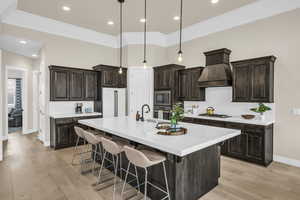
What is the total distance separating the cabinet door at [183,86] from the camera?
204 inches

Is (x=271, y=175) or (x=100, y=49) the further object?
(x=100, y=49)

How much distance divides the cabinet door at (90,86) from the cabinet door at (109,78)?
336 mm

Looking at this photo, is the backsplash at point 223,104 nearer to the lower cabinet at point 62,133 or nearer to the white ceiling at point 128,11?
the white ceiling at point 128,11

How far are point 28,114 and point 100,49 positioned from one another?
12.9ft

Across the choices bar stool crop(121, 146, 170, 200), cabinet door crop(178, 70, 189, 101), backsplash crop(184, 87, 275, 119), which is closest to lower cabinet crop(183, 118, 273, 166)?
backsplash crop(184, 87, 275, 119)

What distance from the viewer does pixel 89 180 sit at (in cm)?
291

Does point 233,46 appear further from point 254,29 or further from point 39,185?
point 39,185

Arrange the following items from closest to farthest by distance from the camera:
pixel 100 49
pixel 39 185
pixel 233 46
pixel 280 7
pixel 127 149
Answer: pixel 127 149 → pixel 39 185 → pixel 280 7 → pixel 233 46 → pixel 100 49

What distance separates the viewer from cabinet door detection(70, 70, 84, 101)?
16.6 ft

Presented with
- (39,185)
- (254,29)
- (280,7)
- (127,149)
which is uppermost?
(280,7)

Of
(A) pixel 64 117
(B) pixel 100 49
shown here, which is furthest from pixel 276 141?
(B) pixel 100 49

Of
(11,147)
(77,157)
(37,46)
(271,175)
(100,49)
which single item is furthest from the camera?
(100,49)

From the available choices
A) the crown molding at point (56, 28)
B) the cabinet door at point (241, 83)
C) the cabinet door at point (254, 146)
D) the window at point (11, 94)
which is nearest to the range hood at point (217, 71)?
the cabinet door at point (241, 83)

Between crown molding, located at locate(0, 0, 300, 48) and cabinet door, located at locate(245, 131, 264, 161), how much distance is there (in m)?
2.76
